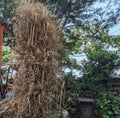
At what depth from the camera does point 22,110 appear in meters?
4.54

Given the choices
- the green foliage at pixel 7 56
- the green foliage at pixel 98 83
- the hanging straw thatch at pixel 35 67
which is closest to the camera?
the hanging straw thatch at pixel 35 67

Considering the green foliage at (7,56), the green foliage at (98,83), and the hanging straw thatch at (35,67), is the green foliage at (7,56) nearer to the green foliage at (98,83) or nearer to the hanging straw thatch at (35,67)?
the hanging straw thatch at (35,67)

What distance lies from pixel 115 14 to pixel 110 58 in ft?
13.6

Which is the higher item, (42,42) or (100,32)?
(100,32)

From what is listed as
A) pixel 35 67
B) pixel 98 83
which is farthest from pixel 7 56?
pixel 98 83

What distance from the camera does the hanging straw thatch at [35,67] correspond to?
4.61 metres

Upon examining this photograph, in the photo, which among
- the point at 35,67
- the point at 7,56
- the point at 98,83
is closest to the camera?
the point at 35,67

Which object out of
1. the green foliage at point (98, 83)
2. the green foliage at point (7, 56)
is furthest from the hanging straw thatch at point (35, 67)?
the green foliage at point (98, 83)

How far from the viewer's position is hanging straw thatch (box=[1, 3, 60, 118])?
461 cm

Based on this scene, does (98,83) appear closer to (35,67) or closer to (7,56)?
(7,56)

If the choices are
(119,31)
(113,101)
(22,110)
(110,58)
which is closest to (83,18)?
(119,31)

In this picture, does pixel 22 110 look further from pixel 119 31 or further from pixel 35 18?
pixel 119 31

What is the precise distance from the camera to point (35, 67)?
188 inches

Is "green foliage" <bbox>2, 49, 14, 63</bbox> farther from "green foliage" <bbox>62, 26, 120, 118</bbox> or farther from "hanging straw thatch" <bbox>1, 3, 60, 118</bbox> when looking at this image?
"green foliage" <bbox>62, 26, 120, 118</bbox>
